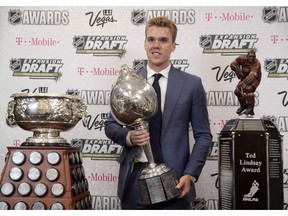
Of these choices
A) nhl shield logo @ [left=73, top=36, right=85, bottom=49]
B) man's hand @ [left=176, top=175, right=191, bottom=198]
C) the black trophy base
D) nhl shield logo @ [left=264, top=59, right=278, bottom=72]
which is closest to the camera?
the black trophy base

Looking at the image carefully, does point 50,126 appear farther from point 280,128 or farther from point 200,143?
point 280,128

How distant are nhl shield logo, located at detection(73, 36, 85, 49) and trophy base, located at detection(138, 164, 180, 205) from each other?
121cm

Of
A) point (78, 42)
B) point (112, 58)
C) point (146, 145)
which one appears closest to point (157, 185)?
point (146, 145)

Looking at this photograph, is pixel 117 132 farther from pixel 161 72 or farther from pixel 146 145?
pixel 161 72

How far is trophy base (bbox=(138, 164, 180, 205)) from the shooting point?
177 centimetres

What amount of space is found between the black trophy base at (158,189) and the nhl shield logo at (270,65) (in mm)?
1183

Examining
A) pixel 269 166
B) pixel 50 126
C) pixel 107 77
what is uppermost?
pixel 107 77

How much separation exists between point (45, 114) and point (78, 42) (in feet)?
3.26

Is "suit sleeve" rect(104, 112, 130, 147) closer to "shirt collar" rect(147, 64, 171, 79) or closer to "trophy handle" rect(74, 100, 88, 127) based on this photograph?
"trophy handle" rect(74, 100, 88, 127)

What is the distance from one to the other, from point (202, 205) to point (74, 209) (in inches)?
42.6

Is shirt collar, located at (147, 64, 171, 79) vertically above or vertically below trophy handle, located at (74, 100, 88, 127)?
above

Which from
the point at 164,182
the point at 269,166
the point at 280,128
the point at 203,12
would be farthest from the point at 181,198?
the point at 203,12

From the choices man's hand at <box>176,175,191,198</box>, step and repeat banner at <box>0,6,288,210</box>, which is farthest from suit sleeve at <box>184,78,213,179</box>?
step and repeat banner at <box>0,6,288,210</box>

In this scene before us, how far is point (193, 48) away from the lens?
106 inches
